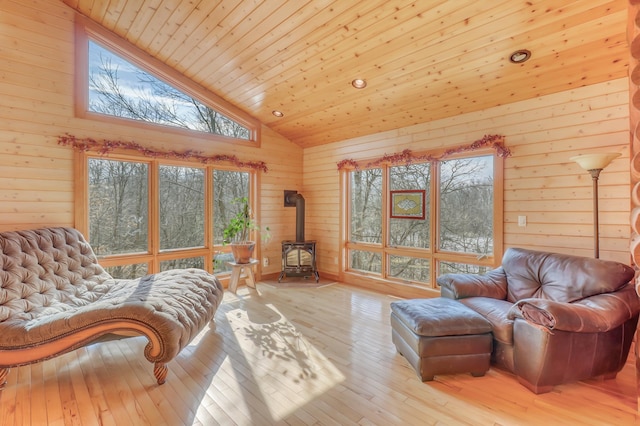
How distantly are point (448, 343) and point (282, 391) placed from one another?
1295 millimetres

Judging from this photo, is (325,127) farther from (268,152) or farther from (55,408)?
(55,408)

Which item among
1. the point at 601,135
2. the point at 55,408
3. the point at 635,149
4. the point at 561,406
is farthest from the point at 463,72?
the point at 55,408

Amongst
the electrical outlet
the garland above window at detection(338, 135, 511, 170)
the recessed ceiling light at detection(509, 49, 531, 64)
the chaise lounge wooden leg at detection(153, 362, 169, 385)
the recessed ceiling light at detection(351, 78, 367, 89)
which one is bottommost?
the chaise lounge wooden leg at detection(153, 362, 169, 385)

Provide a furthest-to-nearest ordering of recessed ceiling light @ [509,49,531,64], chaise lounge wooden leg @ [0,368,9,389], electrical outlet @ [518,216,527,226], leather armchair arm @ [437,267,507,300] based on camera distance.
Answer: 1. electrical outlet @ [518,216,527,226]
2. leather armchair arm @ [437,267,507,300]
3. recessed ceiling light @ [509,49,531,64]
4. chaise lounge wooden leg @ [0,368,9,389]

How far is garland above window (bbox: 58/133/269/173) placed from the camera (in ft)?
11.6

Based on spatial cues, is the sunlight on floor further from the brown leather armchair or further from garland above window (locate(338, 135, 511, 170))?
garland above window (locate(338, 135, 511, 170))

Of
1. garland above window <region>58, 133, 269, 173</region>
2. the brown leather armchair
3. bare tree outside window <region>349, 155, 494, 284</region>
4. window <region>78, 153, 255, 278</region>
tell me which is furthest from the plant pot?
Result: the brown leather armchair

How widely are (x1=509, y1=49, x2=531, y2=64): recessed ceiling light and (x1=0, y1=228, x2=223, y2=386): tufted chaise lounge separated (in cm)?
373

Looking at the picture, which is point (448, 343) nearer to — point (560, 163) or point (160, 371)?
A: point (160, 371)

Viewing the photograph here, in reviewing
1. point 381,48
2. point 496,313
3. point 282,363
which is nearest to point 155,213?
point 282,363

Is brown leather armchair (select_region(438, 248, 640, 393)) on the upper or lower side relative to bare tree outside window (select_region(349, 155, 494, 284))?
lower

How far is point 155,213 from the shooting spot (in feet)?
13.7

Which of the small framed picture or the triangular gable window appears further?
the small framed picture

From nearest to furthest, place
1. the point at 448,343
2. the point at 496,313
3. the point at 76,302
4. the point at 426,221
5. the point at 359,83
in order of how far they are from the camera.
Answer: the point at 448,343 → the point at 496,313 → the point at 76,302 → the point at 359,83 → the point at 426,221
